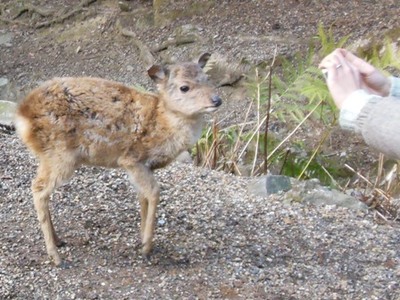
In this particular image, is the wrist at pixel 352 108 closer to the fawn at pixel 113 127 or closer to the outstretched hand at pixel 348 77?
the outstretched hand at pixel 348 77

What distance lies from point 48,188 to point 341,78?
2.13 m

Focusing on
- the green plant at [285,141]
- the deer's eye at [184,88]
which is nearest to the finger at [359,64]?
the deer's eye at [184,88]

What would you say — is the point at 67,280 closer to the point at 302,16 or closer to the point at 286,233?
the point at 286,233

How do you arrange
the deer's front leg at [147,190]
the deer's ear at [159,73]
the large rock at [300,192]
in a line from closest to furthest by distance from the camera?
the deer's front leg at [147,190] < the deer's ear at [159,73] < the large rock at [300,192]

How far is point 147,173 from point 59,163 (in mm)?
504

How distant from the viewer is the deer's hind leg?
4.74 m

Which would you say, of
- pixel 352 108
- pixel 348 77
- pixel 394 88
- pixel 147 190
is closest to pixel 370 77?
pixel 394 88

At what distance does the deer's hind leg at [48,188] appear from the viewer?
187 inches

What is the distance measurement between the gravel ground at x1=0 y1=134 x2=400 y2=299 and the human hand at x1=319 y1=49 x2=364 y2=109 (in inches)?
67.8

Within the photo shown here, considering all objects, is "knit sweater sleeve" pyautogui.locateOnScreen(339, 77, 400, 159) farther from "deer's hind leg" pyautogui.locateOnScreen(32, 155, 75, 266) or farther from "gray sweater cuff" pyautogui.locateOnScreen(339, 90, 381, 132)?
"deer's hind leg" pyautogui.locateOnScreen(32, 155, 75, 266)

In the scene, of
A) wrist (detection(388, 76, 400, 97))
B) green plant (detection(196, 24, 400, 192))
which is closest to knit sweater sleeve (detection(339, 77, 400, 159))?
wrist (detection(388, 76, 400, 97))

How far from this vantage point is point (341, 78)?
322 centimetres

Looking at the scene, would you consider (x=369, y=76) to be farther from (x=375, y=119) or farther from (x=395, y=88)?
(x=375, y=119)

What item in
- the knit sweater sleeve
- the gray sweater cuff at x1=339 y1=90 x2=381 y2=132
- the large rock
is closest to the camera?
the knit sweater sleeve
